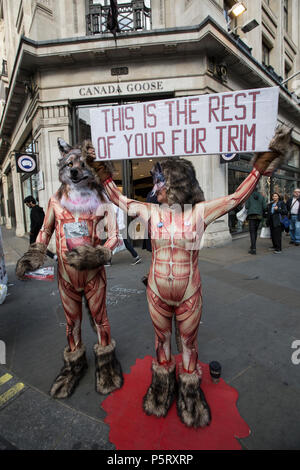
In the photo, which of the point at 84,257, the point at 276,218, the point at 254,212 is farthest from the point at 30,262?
the point at 276,218

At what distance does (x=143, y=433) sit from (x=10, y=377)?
1.36 meters

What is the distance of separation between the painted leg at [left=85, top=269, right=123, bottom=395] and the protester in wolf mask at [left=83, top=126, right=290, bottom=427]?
41 cm

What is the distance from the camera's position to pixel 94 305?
6.46 ft

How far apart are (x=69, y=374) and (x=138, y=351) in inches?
28.6

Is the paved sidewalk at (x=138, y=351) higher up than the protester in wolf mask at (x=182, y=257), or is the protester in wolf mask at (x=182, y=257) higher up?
the protester in wolf mask at (x=182, y=257)

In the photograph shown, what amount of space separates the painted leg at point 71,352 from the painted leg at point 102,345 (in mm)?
137

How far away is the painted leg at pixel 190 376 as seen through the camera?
1.63 m

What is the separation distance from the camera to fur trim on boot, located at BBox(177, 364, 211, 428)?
5.33 ft

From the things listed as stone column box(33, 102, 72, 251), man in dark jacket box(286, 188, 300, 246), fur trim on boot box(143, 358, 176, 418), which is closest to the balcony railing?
stone column box(33, 102, 72, 251)

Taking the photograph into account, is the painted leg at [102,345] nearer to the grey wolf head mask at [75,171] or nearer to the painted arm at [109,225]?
the painted arm at [109,225]

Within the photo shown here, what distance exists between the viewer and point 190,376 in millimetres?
1669

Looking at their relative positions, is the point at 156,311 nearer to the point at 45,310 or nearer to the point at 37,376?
the point at 37,376

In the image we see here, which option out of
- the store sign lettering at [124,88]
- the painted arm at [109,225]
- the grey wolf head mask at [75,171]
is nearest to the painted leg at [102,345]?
the painted arm at [109,225]

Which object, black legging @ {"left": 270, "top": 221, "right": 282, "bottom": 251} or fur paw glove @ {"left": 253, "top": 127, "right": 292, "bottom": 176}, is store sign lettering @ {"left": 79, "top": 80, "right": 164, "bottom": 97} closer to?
black legging @ {"left": 270, "top": 221, "right": 282, "bottom": 251}
